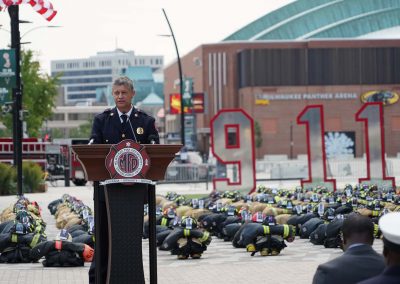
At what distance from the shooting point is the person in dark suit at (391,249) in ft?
15.6

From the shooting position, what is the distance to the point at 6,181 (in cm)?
4478

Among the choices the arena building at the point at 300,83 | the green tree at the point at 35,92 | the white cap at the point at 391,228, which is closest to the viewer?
the white cap at the point at 391,228

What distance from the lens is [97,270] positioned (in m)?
9.09

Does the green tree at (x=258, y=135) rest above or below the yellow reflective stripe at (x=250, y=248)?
above

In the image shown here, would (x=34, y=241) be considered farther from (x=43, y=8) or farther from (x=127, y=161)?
(x=43, y=8)

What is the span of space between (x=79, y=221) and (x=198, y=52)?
3832 inches

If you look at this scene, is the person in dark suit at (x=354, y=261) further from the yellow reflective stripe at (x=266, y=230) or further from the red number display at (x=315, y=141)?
the red number display at (x=315, y=141)

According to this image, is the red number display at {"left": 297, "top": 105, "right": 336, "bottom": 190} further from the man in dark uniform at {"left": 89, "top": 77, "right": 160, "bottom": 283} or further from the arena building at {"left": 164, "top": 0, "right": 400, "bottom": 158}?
the arena building at {"left": 164, "top": 0, "right": 400, "bottom": 158}

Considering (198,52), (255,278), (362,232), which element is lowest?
(255,278)

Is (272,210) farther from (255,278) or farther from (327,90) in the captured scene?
(327,90)

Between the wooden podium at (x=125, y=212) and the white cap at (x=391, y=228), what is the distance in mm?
3832

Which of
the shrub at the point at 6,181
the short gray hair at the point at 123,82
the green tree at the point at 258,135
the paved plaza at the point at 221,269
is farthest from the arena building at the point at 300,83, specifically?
the short gray hair at the point at 123,82

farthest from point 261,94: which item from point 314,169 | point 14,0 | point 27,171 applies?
point 14,0

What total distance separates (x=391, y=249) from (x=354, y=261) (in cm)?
97
